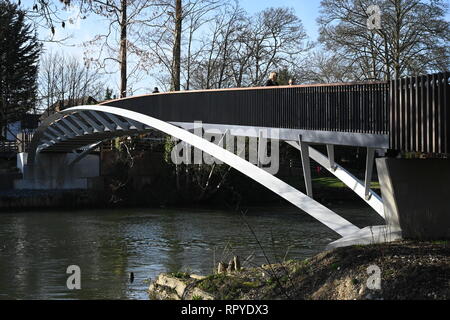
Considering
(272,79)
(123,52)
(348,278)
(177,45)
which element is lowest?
(348,278)

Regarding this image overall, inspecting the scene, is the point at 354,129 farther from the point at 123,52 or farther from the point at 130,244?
the point at 123,52

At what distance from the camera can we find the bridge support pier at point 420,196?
1070cm

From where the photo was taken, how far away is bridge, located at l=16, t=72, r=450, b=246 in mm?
10672

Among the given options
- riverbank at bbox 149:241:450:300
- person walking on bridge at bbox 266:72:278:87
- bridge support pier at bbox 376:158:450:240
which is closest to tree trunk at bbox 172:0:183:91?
person walking on bridge at bbox 266:72:278:87

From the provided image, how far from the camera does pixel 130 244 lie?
792 inches

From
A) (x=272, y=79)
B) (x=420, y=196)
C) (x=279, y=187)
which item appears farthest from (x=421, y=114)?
(x=272, y=79)

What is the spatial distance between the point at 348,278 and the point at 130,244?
1304cm

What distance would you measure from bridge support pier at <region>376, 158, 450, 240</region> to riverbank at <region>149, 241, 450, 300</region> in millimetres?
1193

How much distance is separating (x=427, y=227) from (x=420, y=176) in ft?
2.61

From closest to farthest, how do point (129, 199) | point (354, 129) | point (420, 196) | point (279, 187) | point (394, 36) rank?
1. point (420, 196)
2. point (354, 129)
3. point (279, 187)
4. point (394, 36)
5. point (129, 199)

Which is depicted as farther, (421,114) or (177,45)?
(177,45)

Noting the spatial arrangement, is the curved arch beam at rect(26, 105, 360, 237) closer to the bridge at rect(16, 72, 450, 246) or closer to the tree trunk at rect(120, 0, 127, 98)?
the bridge at rect(16, 72, 450, 246)

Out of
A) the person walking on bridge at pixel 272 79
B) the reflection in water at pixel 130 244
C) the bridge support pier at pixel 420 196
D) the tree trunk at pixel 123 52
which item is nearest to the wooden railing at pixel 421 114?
the bridge support pier at pixel 420 196

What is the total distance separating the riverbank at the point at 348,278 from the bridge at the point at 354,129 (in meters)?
1.42
